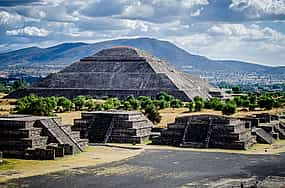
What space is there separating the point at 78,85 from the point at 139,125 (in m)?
67.5

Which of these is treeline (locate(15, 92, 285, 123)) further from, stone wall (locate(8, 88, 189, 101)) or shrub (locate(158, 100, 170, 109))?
stone wall (locate(8, 88, 189, 101))

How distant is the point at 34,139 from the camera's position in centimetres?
5022

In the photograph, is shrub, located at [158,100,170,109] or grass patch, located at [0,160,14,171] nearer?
grass patch, located at [0,160,14,171]

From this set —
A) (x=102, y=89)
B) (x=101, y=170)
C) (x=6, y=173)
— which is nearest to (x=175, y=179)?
(x=101, y=170)

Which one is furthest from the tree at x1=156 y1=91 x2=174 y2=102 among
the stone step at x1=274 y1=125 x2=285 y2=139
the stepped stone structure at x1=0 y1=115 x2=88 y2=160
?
the stepped stone structure at x1=0 y1=115 x2=88 y2=160

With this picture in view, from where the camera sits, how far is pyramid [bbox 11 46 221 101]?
12506 centimetres

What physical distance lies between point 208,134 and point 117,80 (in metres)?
71.5

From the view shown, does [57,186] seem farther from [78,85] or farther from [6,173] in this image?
[78,85]

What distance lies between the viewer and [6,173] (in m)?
41.6

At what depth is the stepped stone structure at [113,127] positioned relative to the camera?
62719mm

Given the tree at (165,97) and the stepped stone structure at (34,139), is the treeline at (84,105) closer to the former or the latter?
the tree at (165,97)

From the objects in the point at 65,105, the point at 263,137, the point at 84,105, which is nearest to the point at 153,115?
the point at 263,137

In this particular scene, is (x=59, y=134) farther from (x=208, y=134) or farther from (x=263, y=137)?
(x=263, y=137)

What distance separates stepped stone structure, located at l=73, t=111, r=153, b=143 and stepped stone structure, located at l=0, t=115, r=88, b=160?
8702mm
